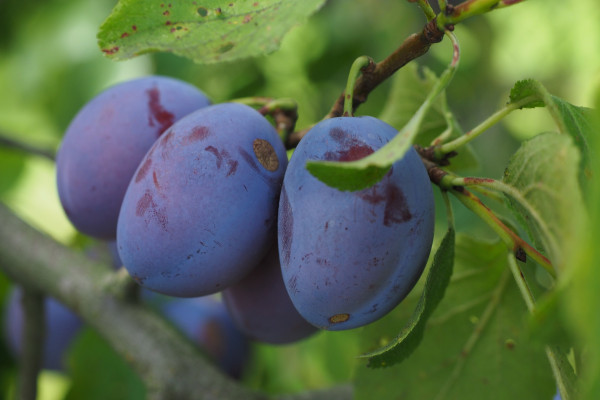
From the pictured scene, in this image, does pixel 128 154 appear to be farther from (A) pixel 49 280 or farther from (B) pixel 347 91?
(A) pixel 49 280

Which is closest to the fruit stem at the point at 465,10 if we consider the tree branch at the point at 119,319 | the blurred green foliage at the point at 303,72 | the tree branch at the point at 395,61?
the tree branch at the point at 395,61

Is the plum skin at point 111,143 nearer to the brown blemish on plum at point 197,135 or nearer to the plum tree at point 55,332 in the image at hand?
the brown blemish on plum at point 197,135

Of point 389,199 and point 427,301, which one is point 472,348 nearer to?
point 427,301

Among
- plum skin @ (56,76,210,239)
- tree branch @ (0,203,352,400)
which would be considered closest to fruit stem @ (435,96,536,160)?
plum skin @ (56,76,210,239)

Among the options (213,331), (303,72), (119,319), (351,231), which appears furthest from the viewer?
(303,72)

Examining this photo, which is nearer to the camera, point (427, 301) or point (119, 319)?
point (427, 301)

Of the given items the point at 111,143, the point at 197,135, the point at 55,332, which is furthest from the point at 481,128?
the point at 55,332

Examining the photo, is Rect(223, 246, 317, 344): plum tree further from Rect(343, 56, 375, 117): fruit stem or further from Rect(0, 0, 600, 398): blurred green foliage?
Rect(0, 0, 600, 398): blurred green foliage
